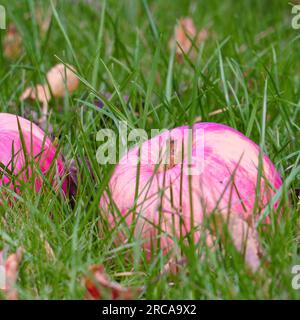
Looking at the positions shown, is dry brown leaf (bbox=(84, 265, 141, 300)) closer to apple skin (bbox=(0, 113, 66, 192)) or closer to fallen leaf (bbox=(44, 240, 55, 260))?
fallen leaf (bbox=(44, 240, 55, 260))

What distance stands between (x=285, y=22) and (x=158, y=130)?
1.99 meters

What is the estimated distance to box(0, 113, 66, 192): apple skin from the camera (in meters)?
2.12

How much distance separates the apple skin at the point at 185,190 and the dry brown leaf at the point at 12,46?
172cm

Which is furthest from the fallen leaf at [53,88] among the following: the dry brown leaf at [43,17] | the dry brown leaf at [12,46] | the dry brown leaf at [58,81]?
the dry brown leaf at [43,17]

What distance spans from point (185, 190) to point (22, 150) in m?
0.52

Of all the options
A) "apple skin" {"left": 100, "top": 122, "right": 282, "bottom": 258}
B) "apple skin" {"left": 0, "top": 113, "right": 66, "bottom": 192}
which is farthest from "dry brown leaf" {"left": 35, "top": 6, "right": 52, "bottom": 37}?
"apple skin" {"left": 100, "top": 122, "right": 282, "bottom": 258}

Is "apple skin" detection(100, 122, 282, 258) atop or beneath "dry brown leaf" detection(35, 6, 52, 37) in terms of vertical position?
beneath

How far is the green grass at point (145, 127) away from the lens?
1.74 m

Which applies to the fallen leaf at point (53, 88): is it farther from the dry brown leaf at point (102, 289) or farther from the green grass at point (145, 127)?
the dry brown leaf at point (102, 289)

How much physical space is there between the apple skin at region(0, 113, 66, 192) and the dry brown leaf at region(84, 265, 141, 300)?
0.45m

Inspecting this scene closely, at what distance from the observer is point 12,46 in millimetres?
3666

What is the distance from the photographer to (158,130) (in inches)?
93.1

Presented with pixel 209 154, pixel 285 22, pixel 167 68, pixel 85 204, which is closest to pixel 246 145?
pixel 209 154

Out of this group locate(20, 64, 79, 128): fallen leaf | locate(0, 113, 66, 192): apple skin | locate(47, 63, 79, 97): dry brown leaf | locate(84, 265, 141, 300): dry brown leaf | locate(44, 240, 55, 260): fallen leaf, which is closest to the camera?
locate(84, 265, 141, 300): dry brown leaf
